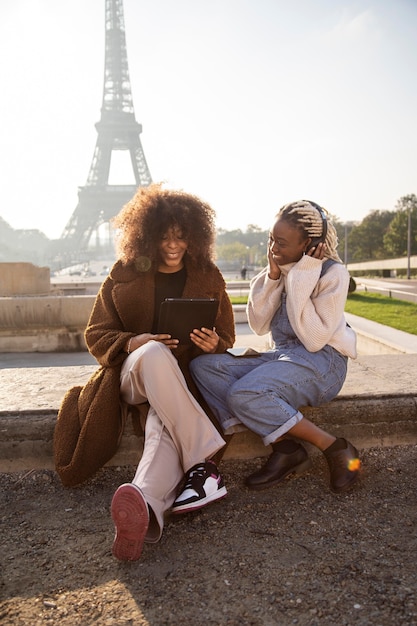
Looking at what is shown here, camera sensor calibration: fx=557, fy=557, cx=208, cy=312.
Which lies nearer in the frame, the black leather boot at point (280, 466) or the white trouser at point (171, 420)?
the white trouser at point (171, 420)

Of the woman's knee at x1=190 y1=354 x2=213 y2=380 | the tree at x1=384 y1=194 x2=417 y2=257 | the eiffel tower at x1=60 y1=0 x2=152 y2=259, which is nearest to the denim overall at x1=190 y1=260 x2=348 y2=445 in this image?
the woman's knee at x1=190 y1=354 x2=213 y2=380

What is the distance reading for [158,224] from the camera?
2.62m

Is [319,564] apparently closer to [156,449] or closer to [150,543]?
[150,543]

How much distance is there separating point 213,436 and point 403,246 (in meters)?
40.9

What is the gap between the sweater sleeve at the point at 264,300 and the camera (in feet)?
8.33

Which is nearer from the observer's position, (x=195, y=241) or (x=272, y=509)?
(x=272, y=509)

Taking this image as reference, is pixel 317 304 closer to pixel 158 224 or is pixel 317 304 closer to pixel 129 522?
pixel 158 224

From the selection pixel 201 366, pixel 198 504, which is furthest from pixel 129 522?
pixel 201 366

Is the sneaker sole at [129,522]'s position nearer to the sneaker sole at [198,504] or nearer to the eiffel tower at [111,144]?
the sneaker sole at [198,504]

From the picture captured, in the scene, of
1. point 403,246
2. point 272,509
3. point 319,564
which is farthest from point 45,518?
point 403,246

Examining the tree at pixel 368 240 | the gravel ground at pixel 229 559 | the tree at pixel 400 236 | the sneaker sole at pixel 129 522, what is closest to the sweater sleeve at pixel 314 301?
the gravel ground at pixel 229 559

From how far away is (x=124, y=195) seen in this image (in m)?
59.3

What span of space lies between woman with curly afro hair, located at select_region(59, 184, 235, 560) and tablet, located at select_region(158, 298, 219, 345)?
42 mm

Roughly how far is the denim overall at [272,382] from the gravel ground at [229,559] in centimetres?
28
